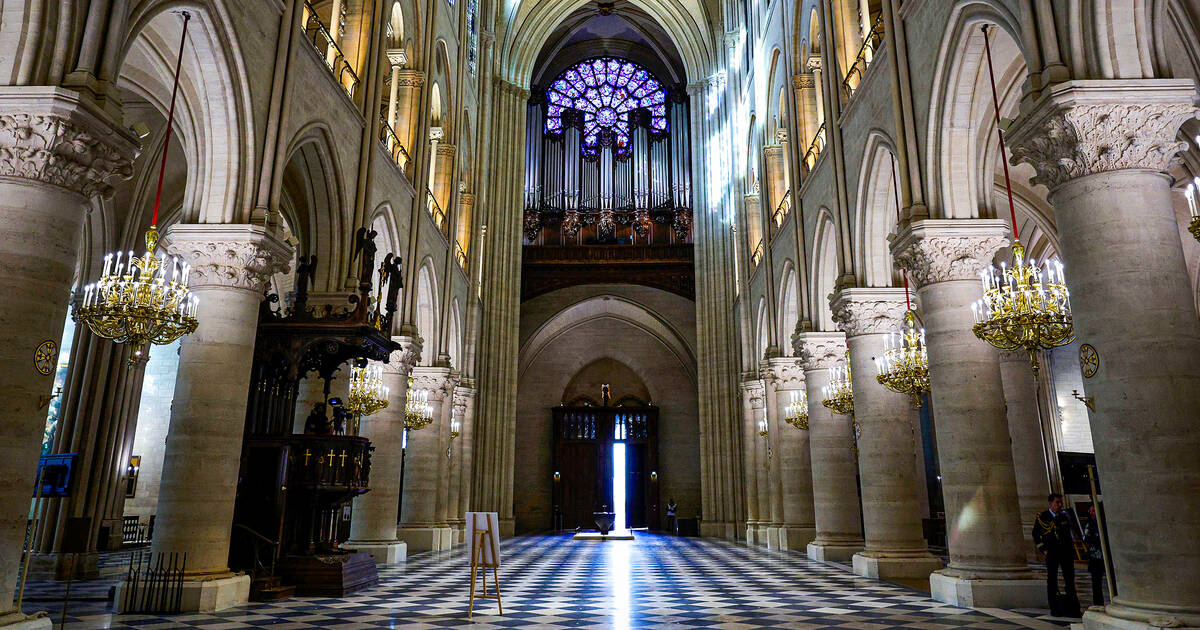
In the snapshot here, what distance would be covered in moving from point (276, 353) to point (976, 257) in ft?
27.2

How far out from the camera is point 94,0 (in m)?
5.80

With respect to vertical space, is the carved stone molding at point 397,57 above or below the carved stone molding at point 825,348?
above

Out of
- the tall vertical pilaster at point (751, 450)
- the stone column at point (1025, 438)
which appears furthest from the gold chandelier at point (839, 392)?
the tall vertical pilaster at point (751, 450)

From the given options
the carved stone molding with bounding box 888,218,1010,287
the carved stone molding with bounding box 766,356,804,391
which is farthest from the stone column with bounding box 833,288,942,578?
the carved stone molding with bounding box 766,356,804,391

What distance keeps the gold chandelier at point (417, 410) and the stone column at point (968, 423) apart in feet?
33.4

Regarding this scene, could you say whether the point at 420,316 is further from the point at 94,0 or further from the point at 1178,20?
the point at 1178,20

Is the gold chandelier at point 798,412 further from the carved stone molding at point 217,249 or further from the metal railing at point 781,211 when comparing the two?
the carved stone molding at point 217,249

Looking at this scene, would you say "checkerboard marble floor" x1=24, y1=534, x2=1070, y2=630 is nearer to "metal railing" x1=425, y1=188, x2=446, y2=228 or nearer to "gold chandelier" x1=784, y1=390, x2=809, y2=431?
"gold chandelier" x1=784, y1=390, x2=809, y2=431

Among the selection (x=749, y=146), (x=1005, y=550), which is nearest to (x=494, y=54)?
(x=749, y=146)

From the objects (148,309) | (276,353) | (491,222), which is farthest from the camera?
(491,222)

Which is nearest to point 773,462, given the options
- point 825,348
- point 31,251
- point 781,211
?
point 825,348

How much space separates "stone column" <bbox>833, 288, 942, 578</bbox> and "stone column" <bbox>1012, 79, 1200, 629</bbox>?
5432 millimetres

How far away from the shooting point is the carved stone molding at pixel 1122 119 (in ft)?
18.6

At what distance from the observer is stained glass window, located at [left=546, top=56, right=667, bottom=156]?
3391 centimetres
